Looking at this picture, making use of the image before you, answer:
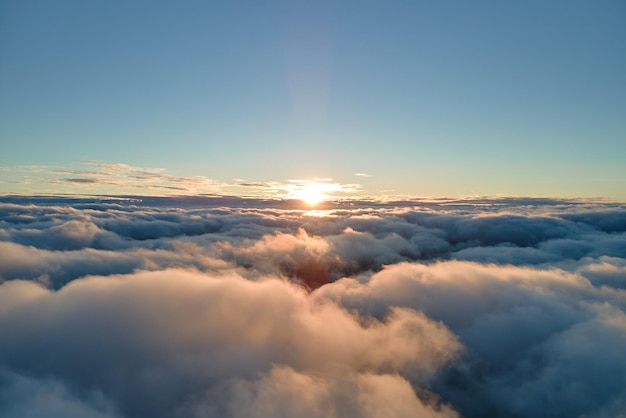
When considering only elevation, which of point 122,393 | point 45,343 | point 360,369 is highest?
point 45,343

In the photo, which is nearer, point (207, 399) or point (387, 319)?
point (207, 399)

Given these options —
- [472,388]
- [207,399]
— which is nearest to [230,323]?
[207,399]

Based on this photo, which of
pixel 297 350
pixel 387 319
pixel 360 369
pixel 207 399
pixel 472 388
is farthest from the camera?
pixel 387 319

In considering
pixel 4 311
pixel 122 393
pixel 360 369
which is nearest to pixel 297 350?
pixel 360 369

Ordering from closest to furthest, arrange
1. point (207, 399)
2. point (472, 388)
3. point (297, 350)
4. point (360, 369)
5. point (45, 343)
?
point (207, 399) → point (45, 343) → point (297, 350) → point (360, 369) → point (472, 388)

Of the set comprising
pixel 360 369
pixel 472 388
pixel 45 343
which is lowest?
pixel 472 388

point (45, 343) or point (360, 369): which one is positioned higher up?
point (45, 343)

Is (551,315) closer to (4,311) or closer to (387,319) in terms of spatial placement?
(387,319)

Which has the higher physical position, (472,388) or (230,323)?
(230,323)

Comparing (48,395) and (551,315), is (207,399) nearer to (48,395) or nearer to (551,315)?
(48,395)
